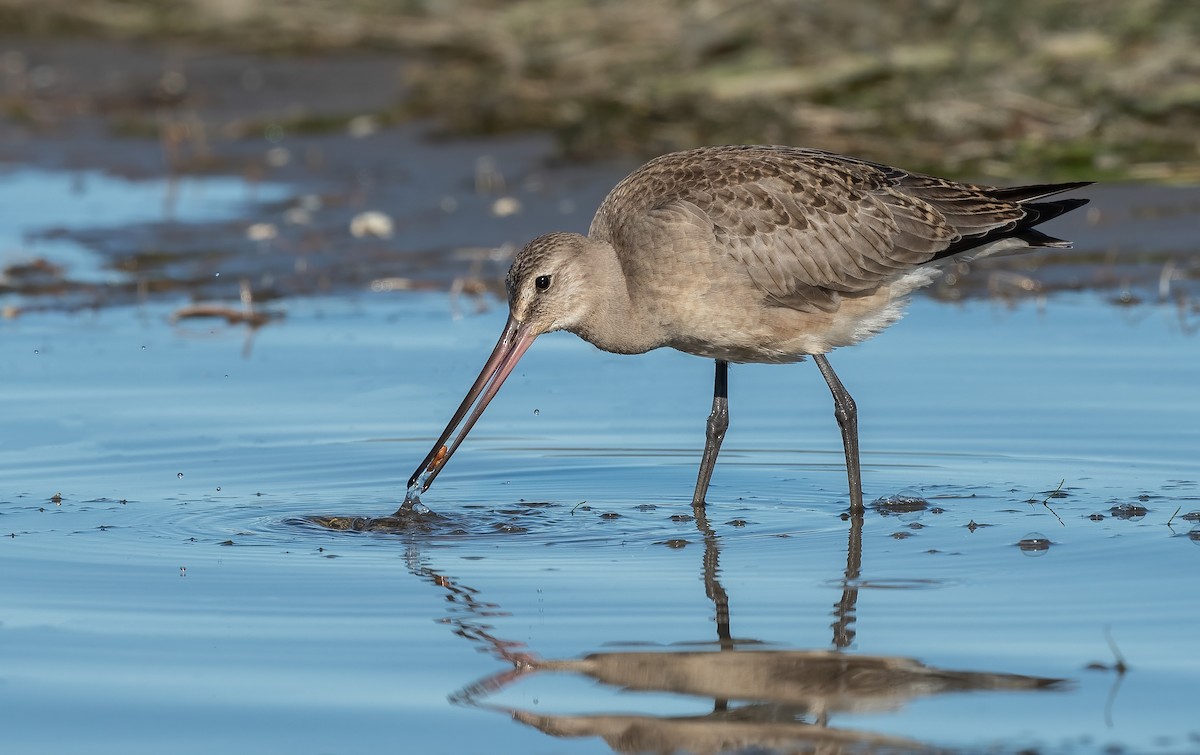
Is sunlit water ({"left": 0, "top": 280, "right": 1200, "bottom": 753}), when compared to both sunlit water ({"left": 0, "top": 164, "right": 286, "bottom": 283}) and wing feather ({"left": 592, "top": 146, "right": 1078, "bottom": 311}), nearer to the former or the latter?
wing feather ({"left": 592, "top": 146, "right": 1078, "bottom": 311})

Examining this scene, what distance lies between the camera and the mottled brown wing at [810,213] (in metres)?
6.10

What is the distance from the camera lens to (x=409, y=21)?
52.7ft

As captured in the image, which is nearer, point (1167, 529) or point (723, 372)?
point (1167, 529)

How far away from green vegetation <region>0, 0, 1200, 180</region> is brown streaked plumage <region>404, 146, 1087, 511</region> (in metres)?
3.82

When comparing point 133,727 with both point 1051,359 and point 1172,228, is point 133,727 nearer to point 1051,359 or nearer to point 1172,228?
point 1051,359

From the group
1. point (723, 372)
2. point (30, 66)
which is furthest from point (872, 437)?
point (30, 66)

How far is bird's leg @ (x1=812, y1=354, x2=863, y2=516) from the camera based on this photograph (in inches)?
Answer: 231

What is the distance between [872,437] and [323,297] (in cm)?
354

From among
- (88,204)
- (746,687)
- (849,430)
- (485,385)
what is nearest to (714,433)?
(849,430)

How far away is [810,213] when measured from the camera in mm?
6328

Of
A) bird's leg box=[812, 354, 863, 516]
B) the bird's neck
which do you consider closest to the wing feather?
the bird's neck

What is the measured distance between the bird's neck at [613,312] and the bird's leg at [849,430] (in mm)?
651

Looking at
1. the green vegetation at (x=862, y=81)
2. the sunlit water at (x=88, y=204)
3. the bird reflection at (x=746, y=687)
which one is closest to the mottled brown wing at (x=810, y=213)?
the bird reflection at (x=746, y=687)

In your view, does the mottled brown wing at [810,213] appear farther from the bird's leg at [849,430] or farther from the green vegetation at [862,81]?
the green vegetation at [862,81]
